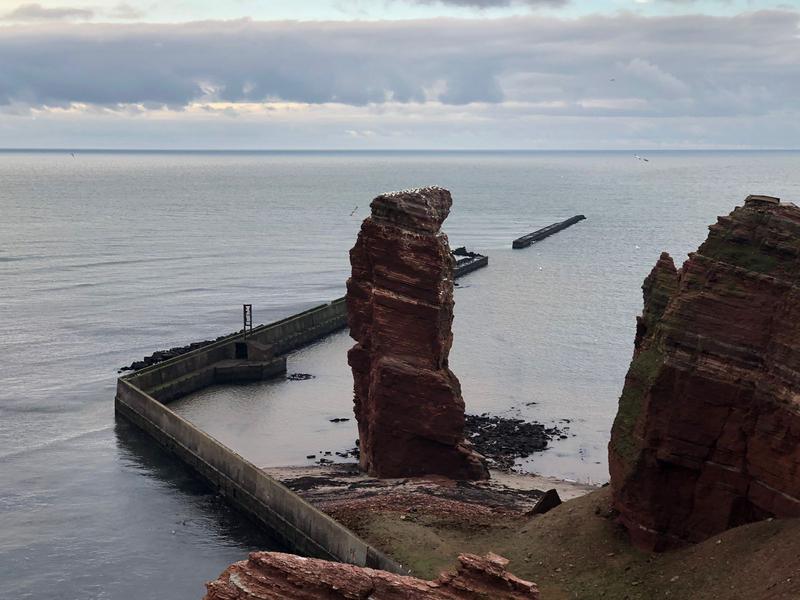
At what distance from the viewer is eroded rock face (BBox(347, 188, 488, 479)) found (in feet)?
155

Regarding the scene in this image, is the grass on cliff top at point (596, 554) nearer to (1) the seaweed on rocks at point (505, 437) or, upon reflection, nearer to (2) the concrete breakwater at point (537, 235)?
(1) the seaweed on rocks at point (505, 437)

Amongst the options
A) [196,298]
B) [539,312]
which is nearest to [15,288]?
[196,298]

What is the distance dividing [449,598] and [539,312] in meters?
84.2

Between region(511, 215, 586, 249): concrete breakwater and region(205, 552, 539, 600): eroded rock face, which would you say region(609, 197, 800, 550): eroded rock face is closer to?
region(205, 552, 539, 600): eroded rock face

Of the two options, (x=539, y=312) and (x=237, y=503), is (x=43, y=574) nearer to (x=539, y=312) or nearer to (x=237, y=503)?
(x=237, y=503)

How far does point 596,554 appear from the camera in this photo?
3400 cm

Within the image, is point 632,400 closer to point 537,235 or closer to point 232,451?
point 232,451

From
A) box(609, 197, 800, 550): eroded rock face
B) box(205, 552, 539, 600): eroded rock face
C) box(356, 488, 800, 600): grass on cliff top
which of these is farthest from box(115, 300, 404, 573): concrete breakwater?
box(205, 552, 539, 600): eroded rock face

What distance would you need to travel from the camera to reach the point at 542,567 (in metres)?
34.0

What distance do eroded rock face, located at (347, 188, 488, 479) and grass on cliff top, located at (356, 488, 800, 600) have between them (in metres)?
7.40

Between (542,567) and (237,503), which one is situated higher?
(542,567)

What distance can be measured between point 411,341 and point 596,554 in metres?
16.2

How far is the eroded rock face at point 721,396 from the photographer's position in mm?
30891

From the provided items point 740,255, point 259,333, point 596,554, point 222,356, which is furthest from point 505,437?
point 740,255
